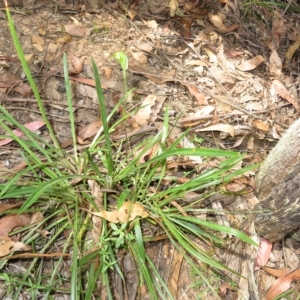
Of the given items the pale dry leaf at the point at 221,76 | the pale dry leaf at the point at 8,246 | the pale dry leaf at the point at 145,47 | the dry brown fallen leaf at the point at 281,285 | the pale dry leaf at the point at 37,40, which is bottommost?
the dry brown fallen leaf at the point at 281,285

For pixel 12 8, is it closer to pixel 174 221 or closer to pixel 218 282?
pixel 174 221

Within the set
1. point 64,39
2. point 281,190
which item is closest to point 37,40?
point 64,39

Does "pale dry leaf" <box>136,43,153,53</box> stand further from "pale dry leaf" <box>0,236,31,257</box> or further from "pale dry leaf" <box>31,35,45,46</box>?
"pale dry leaf" <box>0,236,31,257</box>

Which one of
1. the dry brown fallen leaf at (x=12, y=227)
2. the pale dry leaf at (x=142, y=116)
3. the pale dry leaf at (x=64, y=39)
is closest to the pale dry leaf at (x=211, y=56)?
the pale dry leaf at (x=142, y=116)

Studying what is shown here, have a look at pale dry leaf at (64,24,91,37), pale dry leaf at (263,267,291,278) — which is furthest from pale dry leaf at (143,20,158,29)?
pale dry leaf at (263,267,291,278)

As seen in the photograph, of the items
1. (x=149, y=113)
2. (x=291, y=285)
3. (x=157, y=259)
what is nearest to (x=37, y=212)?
(x=157, y=259)

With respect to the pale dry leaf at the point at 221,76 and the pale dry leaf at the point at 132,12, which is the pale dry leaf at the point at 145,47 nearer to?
the pale dry leaf at the point at 132,12
